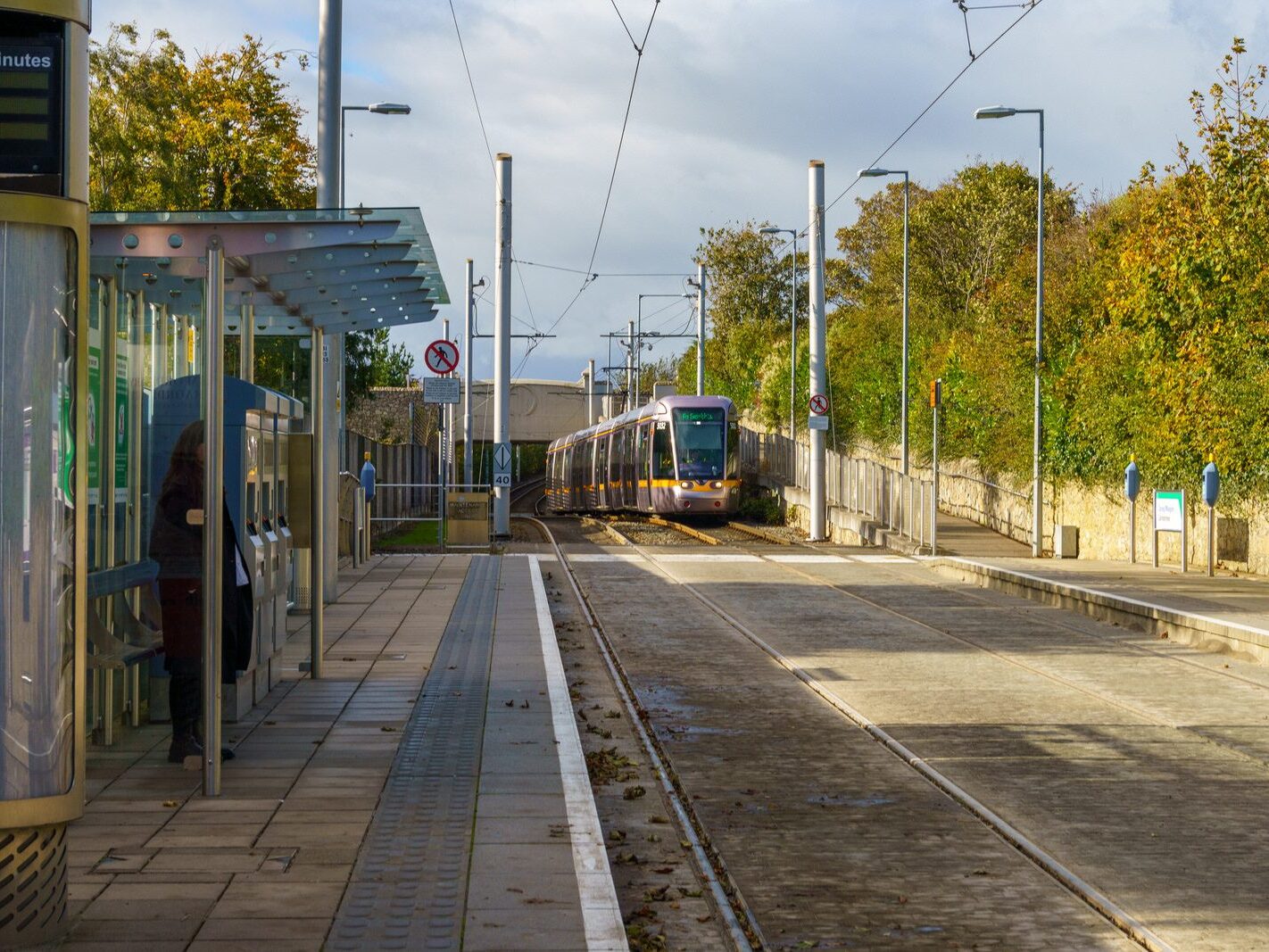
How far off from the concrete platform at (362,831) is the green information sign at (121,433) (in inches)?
57.8

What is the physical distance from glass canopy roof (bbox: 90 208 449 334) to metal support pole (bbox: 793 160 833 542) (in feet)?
74.3

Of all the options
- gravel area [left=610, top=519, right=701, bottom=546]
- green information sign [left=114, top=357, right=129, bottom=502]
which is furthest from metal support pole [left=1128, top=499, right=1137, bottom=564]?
green information sign [left=114, top=357, right=129, bottom=502]

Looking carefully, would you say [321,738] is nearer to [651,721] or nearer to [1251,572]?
[651,721]

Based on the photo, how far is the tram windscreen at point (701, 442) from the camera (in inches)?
1644

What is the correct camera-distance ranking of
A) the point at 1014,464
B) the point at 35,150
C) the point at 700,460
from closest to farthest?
the point at 35,150 → the point at 1014,464 → the point at 700,460

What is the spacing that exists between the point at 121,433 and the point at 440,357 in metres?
18.9

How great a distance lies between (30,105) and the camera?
532 centimetres

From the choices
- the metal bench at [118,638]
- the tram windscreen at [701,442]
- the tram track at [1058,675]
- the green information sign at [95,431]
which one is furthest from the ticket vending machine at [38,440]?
the tram windscreen at [701,442]

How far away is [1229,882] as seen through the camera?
6926 mm

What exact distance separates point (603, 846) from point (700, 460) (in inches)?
1386

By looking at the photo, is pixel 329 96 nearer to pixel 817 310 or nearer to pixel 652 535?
pixel 817 310

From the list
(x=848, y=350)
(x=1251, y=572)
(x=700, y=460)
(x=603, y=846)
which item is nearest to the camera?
(x=603, y=846)

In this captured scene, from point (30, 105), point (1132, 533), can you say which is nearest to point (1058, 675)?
point (30, 105)

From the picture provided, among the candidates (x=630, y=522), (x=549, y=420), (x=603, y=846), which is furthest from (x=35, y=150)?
(x=549, y=420)
